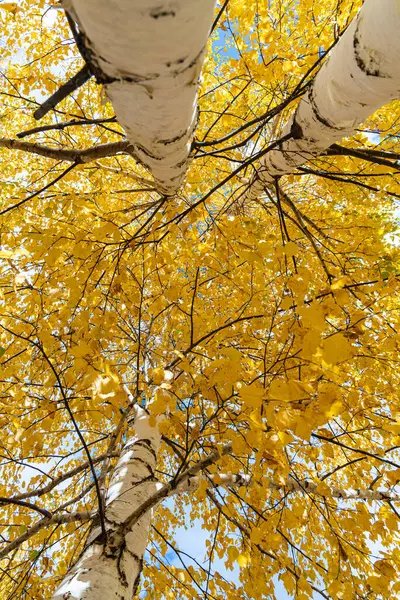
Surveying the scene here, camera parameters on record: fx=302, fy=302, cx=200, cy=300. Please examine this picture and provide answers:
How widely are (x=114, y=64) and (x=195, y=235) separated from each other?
1.37 metres

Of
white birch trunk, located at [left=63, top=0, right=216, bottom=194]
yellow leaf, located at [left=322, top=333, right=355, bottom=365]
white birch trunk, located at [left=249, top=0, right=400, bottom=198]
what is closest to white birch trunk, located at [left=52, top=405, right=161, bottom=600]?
yellow leaf, located at [left=322, top=333, right=355, bottom=365]

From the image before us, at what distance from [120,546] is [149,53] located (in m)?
1.76

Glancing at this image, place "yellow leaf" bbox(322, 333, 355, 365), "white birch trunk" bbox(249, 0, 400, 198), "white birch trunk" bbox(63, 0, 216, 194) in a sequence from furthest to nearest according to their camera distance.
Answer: "yellow leaf" bbox(322, 333, 355, 365), "white birch trunk" bbox(249, 0, 400, 198), "white birch trunk" bbox(63, 0, 216, 194)

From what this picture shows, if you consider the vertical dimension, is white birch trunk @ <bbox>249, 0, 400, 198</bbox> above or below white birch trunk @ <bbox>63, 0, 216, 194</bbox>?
above

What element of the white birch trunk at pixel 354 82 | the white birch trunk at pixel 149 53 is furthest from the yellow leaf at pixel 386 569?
the white birch trunk at pixel 149 53

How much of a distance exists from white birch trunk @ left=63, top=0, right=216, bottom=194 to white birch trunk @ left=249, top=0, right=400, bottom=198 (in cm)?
60

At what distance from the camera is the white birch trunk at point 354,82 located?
89 cm

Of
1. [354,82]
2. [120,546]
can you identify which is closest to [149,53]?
[354,82]

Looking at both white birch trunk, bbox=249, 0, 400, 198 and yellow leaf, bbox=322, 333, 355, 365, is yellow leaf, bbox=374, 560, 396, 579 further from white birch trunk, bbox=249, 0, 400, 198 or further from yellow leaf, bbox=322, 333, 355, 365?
white birch trunk, bbox=249, 0, 400, 198

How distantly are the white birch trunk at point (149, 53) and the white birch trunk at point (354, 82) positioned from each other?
601 millimetres

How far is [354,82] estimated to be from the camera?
3.47ft

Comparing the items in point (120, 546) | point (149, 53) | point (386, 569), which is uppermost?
point (149, 53)

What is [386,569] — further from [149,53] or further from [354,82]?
[149,53]

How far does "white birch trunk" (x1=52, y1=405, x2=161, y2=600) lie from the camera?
3.69 feet
